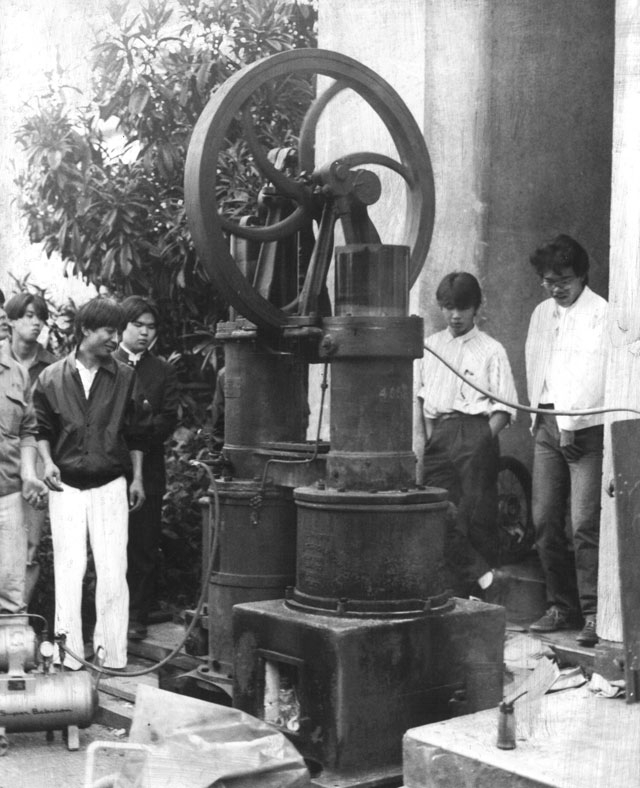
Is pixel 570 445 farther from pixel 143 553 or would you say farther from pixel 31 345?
pixel 31 345

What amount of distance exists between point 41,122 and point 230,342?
420 cm

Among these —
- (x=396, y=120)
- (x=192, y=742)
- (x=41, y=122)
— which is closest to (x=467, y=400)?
(x=396, y=120)

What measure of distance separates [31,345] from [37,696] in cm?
292

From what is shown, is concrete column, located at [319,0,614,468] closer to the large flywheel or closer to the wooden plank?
the large flywheel

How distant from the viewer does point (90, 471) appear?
6.66 meters

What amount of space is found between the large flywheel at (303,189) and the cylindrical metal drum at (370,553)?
0.91 meters

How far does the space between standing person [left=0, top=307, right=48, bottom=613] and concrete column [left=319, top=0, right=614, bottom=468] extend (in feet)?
7.40

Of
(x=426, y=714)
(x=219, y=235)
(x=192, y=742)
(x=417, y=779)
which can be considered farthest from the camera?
(x=219, y=235)

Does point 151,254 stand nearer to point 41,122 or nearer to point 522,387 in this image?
point 41,122

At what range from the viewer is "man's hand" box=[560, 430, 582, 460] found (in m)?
6.32

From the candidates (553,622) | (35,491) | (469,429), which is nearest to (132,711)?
(35,491)

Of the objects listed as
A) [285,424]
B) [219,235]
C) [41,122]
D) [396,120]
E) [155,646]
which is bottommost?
[155,646]

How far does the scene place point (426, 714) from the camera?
4996 mm

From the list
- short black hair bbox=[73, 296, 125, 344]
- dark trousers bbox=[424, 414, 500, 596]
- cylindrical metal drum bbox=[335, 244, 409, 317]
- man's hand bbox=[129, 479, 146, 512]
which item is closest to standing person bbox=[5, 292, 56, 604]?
man's hand bbox=[129, 479, 146, 512]
